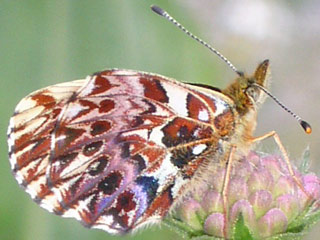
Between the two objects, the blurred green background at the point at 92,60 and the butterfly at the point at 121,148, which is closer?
the butterfly at the point at 121,148

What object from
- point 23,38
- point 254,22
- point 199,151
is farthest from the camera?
point 254,22

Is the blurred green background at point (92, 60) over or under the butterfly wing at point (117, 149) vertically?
over

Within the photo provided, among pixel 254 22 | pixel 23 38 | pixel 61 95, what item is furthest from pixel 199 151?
pixel 254 22

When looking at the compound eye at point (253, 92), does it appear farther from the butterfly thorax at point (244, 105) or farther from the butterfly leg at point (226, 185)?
the butterfly leg at point (226, 185)

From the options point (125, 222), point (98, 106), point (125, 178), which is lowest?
point (125, 222)

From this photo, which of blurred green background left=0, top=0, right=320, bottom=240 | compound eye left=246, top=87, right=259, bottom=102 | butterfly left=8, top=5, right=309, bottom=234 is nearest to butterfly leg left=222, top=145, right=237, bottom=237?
butterfly left=8, top=5, right=309, bottom=234

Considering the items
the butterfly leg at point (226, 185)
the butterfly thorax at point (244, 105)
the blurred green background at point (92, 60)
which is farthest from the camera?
the blurred green background at point (92, 60)

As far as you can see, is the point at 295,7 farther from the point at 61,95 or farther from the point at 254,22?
the point at 61,95

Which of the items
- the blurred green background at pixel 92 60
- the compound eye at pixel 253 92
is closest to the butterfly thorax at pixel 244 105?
the compound eye at pixel 253 92
